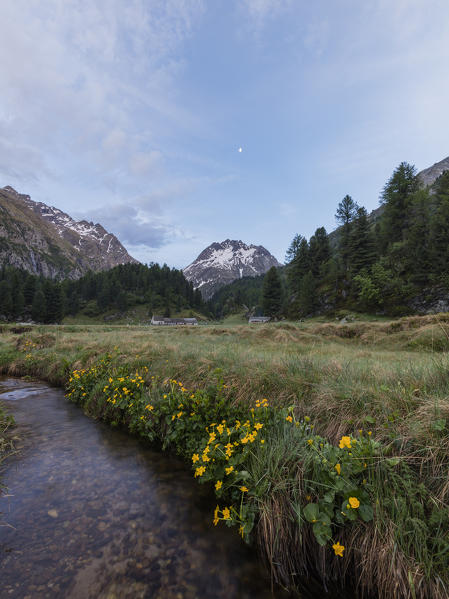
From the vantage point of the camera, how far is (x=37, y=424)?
6512 millimetres

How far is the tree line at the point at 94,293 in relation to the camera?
277ft

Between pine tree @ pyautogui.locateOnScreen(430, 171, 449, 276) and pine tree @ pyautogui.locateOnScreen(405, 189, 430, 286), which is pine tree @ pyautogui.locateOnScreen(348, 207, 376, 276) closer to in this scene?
pine tree @ pyautogui.locateOnScreen(405, 189, 430, 286)

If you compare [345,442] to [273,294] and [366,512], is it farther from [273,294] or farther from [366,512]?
[273,294]

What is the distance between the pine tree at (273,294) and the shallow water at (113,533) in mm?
69899

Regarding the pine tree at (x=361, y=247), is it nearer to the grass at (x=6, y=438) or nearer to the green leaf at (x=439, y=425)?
the green leaf at (x=439, y=425)

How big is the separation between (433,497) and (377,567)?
2.82 ft

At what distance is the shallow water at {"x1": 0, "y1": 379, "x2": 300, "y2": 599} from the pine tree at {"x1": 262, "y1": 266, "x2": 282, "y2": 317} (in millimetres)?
69899

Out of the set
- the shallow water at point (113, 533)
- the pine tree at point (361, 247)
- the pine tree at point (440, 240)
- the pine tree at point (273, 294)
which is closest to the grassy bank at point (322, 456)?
the shallow water at point (113, 533)

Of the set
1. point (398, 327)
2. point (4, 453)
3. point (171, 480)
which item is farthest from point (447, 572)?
point (398, 327)

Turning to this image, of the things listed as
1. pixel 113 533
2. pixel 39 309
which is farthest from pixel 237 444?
pixel 39 309

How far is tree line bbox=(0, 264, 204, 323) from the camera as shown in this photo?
8444 cm

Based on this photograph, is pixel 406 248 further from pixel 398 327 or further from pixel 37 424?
pixel 37 424

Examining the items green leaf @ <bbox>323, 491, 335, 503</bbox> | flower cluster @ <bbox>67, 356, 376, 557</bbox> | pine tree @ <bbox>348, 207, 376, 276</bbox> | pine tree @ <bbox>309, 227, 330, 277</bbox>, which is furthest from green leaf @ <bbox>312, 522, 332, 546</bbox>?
pine tree @ <bbox>309, 227, 330, 277</bbox>

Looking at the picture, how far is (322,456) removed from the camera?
2.93 m
